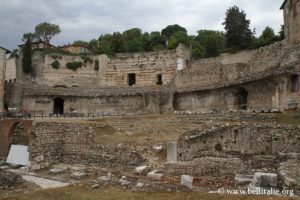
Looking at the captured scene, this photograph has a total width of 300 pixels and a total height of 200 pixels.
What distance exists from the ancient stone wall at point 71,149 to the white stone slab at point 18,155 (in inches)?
17.5

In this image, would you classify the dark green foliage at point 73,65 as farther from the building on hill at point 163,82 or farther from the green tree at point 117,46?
the green tree at point 117,46

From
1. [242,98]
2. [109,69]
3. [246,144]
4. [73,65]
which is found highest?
[73,65]

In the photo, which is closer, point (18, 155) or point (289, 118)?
point (18, 155)

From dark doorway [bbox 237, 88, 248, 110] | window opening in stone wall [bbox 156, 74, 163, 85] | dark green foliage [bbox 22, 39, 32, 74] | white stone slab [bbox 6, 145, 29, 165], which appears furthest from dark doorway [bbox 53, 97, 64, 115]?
white stone slab [bbox 6, 145, 29, 165]

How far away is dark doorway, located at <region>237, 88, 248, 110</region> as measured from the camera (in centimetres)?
3388

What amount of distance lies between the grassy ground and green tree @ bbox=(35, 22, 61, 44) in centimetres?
6483

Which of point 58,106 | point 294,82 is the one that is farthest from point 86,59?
point 294,82

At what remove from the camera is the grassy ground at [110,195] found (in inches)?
467

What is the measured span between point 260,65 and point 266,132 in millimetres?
19025

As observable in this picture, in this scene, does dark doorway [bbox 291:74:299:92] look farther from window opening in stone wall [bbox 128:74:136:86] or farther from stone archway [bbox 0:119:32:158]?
window opening in stone wall [bbox 128:74:136:86]

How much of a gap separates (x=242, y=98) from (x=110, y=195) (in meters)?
24.4

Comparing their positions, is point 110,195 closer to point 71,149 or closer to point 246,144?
point 246,144

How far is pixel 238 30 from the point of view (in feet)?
162

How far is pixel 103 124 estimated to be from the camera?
26.3m
